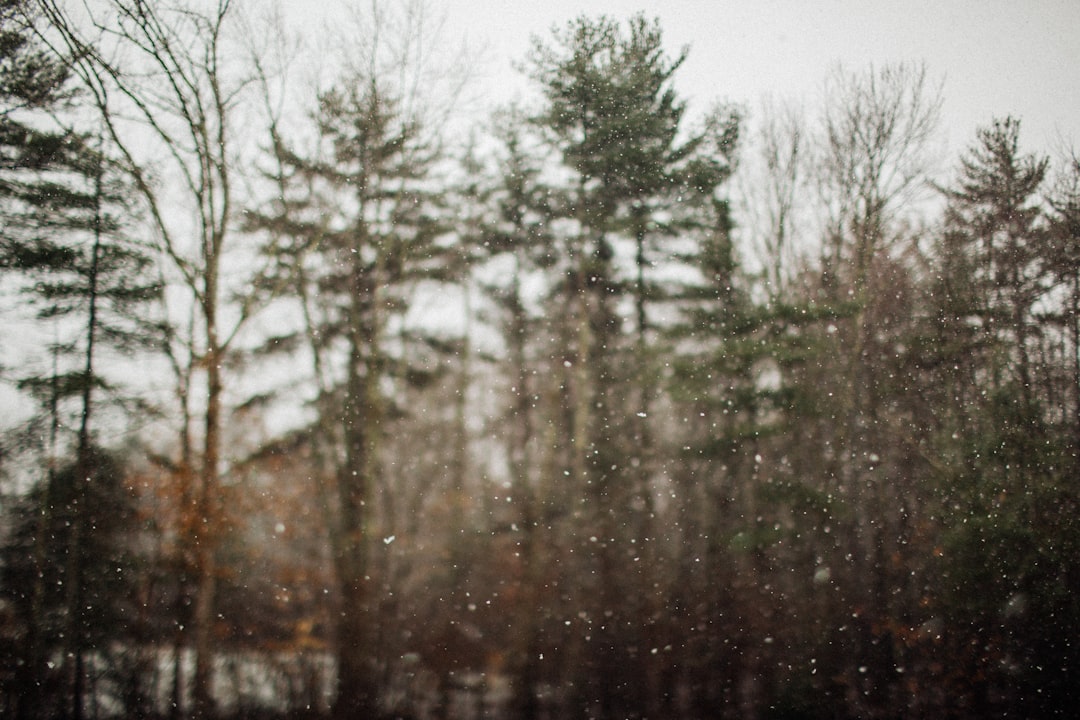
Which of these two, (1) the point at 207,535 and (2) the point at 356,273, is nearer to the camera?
(1) the point at 207,535

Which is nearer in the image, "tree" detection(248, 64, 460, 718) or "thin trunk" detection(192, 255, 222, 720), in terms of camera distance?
"thin trunk" detection(192, 255, 222, 720)

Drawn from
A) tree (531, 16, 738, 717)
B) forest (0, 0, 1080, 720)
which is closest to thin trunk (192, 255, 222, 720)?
forest (0, 0, 1080, 720)

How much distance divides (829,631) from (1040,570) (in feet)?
11.0

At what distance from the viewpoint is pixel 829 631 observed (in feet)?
32.6

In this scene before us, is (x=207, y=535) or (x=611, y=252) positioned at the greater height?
(x=611, y=252)

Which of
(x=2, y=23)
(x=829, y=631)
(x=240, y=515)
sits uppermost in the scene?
(x=2, y=23)

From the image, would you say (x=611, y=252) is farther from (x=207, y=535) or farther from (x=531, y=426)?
(x=207, y=535)

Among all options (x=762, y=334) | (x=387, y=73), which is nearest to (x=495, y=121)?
(x=387, y=73)

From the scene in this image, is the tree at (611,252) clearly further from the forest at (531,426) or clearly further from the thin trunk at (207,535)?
the thin trunk at (207,535)

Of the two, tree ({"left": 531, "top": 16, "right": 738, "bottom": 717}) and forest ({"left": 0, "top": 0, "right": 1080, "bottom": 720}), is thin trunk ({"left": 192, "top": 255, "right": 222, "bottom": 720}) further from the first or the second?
tree ({"left": 531, "top": 16, "right": 738, "bottom": 717})

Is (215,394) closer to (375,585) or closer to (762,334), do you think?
(375,585)

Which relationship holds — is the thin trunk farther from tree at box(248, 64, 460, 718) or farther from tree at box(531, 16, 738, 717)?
tree at box(531, 16, 738, 717)

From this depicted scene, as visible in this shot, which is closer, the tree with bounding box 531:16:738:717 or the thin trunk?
the thin trunk

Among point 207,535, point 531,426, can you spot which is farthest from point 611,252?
point 207,535
